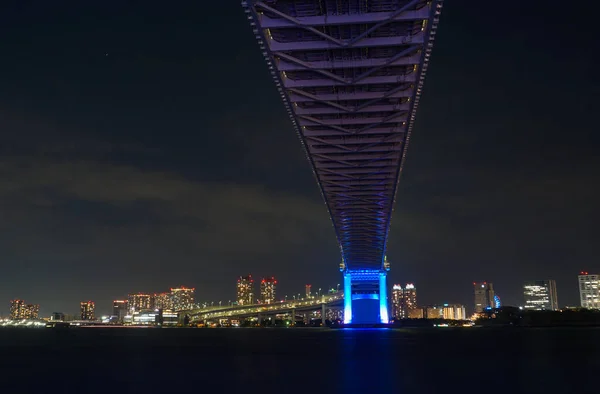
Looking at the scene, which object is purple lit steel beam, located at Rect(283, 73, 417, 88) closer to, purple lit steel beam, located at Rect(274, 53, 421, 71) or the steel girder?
the steel girder

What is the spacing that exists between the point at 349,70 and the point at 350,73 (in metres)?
0.22

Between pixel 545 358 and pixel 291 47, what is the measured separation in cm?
2486

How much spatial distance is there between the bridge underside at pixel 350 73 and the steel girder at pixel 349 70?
0.15 ft

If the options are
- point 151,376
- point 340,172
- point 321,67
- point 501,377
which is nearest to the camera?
point 501,377

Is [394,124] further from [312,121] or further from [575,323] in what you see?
[575,323]

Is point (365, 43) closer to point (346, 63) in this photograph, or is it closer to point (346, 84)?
point (346, 63)

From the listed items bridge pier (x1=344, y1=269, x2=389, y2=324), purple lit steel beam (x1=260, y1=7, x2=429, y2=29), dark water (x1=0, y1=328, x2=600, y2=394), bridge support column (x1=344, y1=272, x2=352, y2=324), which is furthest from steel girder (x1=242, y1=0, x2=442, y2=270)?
bridge support column (x1=344, y1=272, x2=352, y2=324)

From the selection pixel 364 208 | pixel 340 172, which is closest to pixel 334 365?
pixel 340 172

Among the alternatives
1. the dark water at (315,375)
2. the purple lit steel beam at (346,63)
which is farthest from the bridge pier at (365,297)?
the purple lit steel beam at (346,63)

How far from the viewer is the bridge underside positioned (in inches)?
1001

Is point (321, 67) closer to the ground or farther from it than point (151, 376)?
farther from it

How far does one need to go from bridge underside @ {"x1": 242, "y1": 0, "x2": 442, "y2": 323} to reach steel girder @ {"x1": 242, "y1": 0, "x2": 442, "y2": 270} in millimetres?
46

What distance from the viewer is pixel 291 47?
27.6m

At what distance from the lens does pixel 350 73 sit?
31.5 metres
